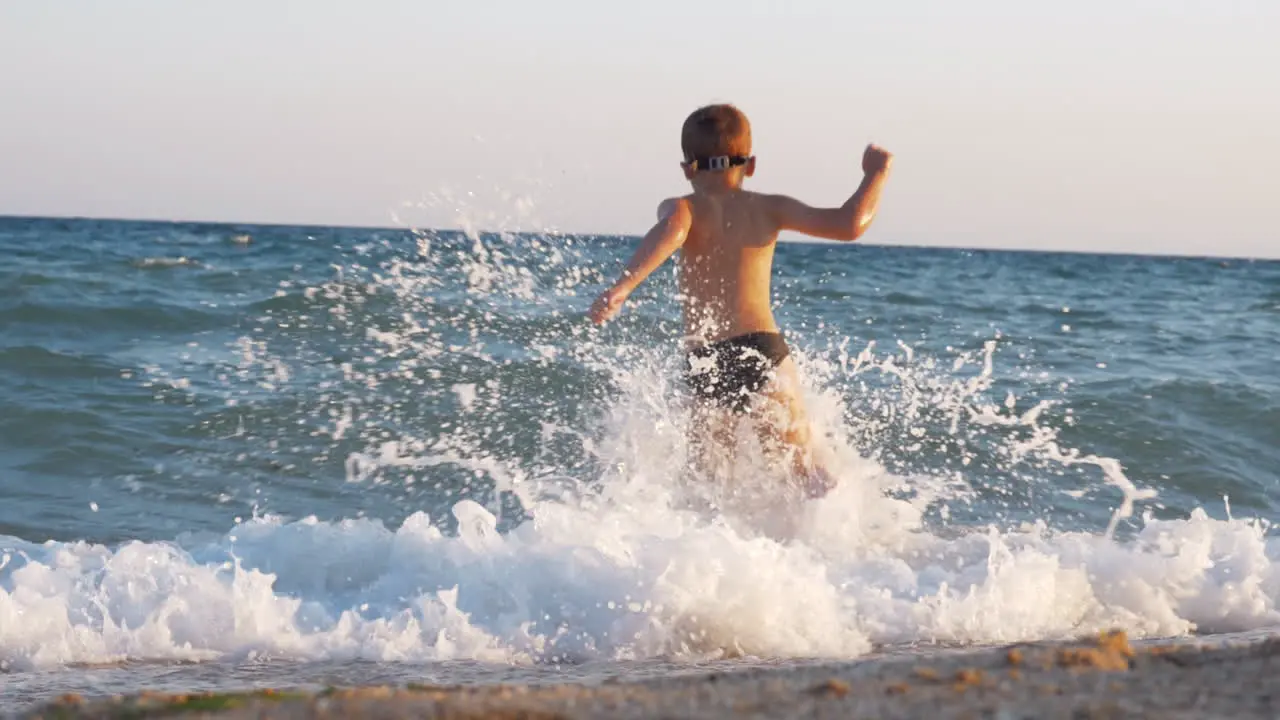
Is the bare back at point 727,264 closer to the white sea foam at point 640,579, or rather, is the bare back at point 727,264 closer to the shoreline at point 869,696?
the white sea foam at point 640,579

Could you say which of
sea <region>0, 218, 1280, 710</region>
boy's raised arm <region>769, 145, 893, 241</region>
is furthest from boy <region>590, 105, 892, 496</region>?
sea <region>0, 218, 1280, 710</region>

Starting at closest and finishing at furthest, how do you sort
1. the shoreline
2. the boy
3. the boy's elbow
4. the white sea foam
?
the shoreline, the white sea foam, the boy's elbow, the boy

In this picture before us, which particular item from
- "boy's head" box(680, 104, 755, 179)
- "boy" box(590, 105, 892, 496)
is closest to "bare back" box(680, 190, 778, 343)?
"boy" box(590, 105, 892, 496)

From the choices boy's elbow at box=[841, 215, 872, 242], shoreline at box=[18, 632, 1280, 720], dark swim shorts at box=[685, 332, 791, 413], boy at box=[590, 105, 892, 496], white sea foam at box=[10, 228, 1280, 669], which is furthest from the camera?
dark swim shorts at box=[685, 332, 791, 413]

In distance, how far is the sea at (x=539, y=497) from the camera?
418 centimetres

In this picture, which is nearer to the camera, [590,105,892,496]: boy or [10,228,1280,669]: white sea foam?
[10,228,1280,669]: white sea foam

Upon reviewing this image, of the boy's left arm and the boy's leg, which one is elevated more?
the boy's left arm

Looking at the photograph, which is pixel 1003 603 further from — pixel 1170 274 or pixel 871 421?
pixel 1170 274

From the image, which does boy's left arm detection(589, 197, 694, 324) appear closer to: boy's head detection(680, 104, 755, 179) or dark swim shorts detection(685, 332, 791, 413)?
boy's head detection(680, 104, 755, 179)

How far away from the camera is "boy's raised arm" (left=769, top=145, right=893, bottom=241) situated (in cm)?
453

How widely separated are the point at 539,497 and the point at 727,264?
152cm

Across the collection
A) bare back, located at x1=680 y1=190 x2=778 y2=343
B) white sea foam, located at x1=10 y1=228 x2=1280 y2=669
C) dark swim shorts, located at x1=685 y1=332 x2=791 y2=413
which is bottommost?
white sea foam, located at x1=10 y1=228 x2=1280 y2=669

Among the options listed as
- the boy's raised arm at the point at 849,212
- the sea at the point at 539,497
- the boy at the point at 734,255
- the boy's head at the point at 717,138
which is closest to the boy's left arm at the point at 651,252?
the boy at the point at 734,255

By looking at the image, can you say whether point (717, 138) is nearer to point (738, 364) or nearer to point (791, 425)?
point (738, 364)
